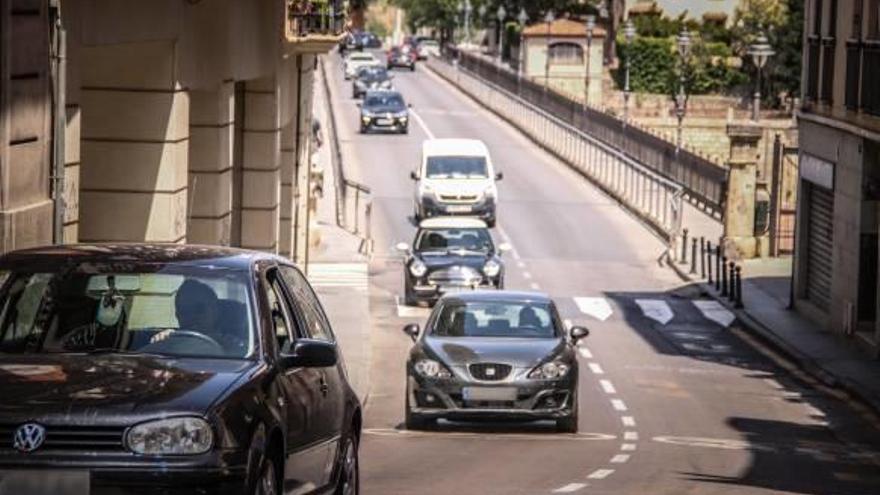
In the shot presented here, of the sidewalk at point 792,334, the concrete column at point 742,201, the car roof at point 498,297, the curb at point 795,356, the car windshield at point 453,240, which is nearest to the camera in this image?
the car roof at point 498,297

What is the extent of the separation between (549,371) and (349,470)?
1012 cm

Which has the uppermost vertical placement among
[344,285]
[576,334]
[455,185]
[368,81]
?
[368,81]

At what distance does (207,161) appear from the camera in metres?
28.6

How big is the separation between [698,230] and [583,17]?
2895 inches

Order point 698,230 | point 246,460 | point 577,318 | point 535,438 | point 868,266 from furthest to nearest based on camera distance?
point 698,230 < point 577,318 < point 868,266 < point 535,438 < point 246,460

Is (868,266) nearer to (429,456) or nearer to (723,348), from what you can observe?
(723,348)

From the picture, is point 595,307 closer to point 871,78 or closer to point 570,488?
point 871,78


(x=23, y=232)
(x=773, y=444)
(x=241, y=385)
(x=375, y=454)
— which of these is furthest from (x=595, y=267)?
(x=241, y=385)

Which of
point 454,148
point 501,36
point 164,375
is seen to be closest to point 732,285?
point 454,148

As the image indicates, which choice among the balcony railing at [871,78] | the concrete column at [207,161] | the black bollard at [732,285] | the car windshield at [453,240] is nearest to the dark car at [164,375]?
the concrete column at [207,161]

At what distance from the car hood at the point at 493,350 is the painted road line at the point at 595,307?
1797cm

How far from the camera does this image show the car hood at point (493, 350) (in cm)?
2327

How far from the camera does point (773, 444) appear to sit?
80.4 ft

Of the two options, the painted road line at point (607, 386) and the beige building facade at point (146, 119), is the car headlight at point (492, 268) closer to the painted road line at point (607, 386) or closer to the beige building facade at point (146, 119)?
the beige building facade at point (146, 119)
